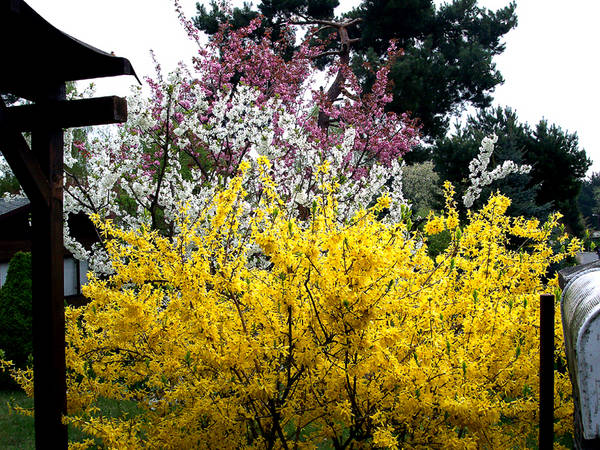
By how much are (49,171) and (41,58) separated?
0.70 m

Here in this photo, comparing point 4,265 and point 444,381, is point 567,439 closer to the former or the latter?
point 444,381

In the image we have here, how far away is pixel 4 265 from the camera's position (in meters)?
11.8

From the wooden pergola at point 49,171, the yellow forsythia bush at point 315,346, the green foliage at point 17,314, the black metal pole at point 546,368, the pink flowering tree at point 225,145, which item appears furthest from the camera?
the green foliage at point 17,314

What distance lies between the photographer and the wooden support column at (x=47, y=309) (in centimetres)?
345

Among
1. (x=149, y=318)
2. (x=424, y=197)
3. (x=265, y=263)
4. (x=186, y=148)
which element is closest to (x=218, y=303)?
(x=149, y=318)

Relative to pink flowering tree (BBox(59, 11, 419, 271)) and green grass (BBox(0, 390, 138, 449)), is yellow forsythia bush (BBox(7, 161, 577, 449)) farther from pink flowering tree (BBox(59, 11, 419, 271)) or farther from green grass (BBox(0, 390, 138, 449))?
green grass (BBox(0, 390, 138, 449))

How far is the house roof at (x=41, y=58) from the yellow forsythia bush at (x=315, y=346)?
1102 mm

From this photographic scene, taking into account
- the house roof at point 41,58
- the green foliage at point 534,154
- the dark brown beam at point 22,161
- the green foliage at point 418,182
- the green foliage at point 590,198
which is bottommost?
the dark brown beam at point 22,161

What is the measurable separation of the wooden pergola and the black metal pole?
2604 mm

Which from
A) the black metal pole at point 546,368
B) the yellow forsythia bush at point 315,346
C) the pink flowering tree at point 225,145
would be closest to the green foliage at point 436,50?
the pink flowering tree at point 225,145

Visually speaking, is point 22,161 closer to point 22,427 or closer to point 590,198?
point 22,427

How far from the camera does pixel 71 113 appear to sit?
3471 millimetres

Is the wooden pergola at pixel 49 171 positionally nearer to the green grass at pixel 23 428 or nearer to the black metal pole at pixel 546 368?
the green grass at pixel 23 428

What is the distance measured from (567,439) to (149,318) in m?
4.25
